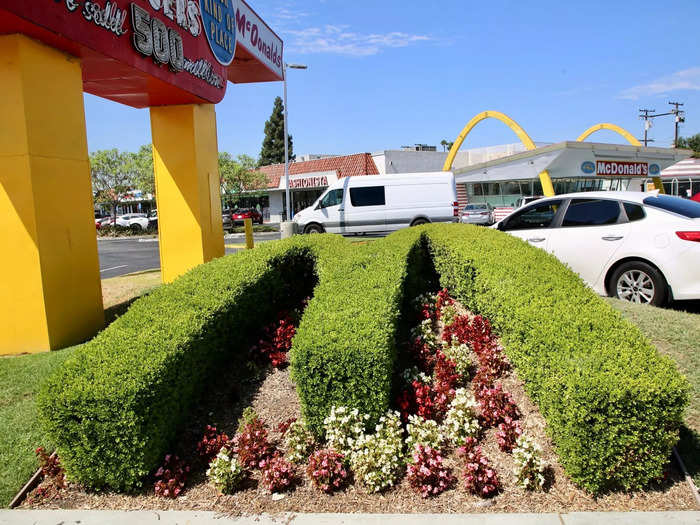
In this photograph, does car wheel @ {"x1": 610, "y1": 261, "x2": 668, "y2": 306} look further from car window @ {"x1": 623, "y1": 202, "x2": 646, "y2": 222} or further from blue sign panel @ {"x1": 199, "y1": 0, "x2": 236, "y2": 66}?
blue sign panel @ {"x1": 199, "y1": 0, "x2": 236, "y2": 66}

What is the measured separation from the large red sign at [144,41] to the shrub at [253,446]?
185 inches

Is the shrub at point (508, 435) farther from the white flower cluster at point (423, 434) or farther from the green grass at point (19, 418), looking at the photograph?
the green grass at point (19, 418)

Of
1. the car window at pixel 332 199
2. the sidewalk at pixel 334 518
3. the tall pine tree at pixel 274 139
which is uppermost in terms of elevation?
the tall pine tree at pixel 274 139

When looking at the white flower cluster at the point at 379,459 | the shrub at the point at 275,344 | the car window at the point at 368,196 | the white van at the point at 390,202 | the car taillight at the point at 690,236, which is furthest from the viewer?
the car window at the point at 368,196

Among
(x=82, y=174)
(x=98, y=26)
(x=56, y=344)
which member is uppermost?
(x=98, y=26)

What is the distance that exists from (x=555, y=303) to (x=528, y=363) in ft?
2.40

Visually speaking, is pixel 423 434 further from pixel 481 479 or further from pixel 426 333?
pixel 426 333

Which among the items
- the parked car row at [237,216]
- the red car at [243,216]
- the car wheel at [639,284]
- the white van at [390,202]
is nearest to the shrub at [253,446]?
the car wheel at [639,284]

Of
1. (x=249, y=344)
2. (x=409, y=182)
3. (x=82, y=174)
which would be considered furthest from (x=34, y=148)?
(x=409, y=182)

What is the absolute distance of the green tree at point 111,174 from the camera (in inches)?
1348

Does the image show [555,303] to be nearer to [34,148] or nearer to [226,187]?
[34,148]

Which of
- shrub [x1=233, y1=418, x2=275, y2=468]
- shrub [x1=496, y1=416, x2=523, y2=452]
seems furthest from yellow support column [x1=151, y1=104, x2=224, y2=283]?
shrub [x1=496, y1=416, x2=523, y2=452]

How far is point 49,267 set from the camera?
594 centimetres

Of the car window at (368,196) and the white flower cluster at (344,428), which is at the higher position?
the car window at (368,196)
